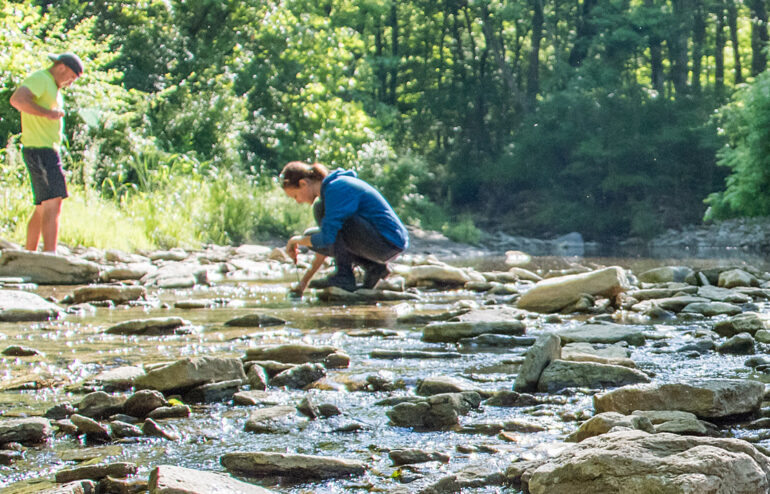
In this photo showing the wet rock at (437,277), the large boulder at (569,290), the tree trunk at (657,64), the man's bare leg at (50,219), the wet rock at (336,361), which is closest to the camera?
the wet rock at (336,361)

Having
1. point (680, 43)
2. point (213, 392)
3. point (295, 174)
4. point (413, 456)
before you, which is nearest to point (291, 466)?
point (413, 456)

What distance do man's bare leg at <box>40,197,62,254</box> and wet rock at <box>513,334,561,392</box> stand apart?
18.3ft

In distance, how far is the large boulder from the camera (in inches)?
241

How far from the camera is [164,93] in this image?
646 inches

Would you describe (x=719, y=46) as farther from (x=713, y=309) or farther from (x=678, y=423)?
(x=678, y=423)

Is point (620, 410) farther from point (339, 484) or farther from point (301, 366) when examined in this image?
point (301, 366)

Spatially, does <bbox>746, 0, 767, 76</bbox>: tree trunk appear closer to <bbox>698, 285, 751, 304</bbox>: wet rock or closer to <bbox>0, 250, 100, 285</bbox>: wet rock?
<bbox>698, 285, 751, 304</bbox>: wet rock

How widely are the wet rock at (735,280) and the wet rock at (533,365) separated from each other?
15.7ft

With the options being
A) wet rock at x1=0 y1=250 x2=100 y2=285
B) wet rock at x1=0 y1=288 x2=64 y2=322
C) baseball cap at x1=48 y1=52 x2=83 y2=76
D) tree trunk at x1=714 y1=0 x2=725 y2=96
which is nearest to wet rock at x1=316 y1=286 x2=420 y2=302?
wet rock at x1=0 y1=288 x2=64 y2=322

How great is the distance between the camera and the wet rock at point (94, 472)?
2.10 meters

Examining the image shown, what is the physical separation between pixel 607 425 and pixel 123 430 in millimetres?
1415

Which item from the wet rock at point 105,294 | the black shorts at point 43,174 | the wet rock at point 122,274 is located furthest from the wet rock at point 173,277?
the wet rock at point 105,294

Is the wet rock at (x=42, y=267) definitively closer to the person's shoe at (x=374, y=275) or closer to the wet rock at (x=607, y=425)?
the person's shoe at (x=374, y=275)

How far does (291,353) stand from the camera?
3.86 meters
